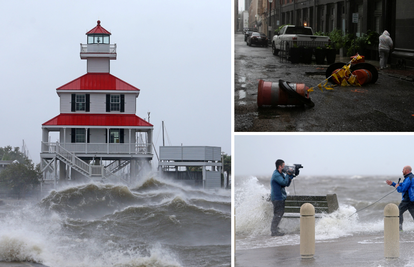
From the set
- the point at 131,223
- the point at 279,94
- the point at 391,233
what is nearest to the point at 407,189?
the point at 391,233

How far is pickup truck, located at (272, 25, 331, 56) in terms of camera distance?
15.2 metres

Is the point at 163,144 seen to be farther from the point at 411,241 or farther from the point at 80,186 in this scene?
the point at 411,241

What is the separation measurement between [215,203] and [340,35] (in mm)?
8785

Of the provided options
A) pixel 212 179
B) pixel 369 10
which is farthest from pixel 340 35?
pixel 212 179

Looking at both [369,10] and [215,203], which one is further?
[215,203]

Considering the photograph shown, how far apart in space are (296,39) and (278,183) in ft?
26.5

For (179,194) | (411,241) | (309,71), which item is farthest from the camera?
(179,194)

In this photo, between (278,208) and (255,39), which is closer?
(278,208)

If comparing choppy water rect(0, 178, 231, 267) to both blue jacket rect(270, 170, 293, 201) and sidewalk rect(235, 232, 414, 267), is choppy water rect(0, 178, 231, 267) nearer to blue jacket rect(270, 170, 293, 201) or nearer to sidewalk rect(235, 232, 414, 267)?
sidewalk rect(235, 232, 414, 267)

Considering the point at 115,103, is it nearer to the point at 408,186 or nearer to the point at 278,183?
the point at 278,183

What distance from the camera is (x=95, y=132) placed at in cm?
1897

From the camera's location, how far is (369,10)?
57.1 feet

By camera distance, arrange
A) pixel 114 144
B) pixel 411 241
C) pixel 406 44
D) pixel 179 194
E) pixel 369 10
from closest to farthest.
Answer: pixel 411 241, pixel 406 44, pixel 369 10, pixel 114 144, pixel 179 194

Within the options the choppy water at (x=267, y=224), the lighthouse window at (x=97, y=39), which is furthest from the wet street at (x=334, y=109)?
the lighthouse window at (x=97, y=39)
